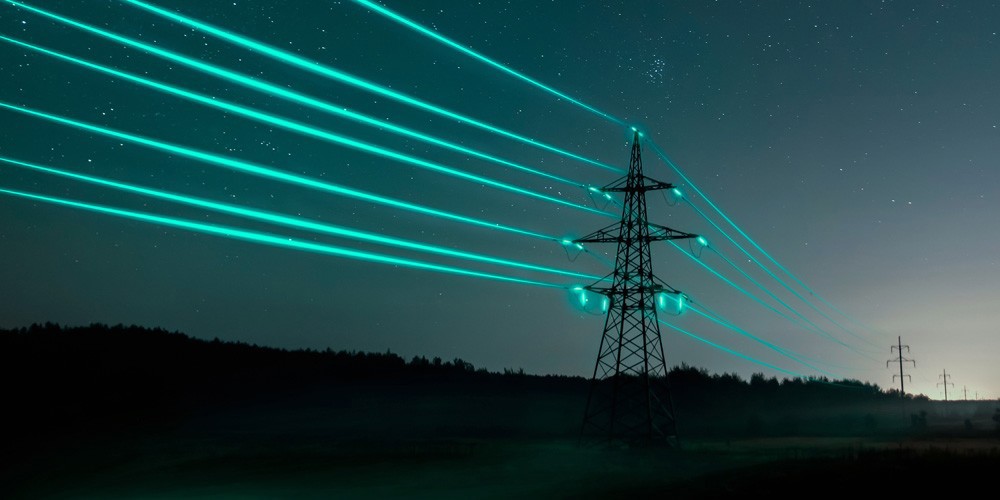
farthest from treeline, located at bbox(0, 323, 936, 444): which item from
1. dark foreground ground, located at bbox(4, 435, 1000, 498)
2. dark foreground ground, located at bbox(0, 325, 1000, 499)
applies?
dark foreground ground, located at bbox(4, 435, 1000, 498)

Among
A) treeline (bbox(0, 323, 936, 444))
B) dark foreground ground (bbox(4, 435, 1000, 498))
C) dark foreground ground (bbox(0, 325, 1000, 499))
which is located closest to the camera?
dark foreground ground (bbox(4, 435, 1000, 498))

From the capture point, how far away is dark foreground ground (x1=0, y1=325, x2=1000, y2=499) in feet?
90.3

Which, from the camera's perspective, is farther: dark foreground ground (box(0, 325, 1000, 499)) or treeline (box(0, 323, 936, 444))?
treeline (box(0, 323, 936, 444))

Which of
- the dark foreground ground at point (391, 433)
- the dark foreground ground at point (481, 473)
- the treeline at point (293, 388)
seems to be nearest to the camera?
the dark foreground ground at point (481, 473)

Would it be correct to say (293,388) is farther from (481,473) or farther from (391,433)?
(481,473)

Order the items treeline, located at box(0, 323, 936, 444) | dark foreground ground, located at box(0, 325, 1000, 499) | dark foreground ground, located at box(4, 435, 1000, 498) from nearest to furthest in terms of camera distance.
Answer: dark foreground ground, located at box(4, 435, 1000, 498) → dark foreground ground, located at box(0, 325, 1000, 499) → treeline, located at box(0, 323, 936, 444)

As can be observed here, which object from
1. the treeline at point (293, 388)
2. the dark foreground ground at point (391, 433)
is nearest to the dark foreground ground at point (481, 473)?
the dark foreground ground at point (391, 433)

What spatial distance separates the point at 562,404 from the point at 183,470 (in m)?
60.4

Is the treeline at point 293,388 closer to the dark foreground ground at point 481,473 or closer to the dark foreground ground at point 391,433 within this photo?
the dark foreground ground at point 391,433

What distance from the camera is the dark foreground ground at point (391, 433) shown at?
90.3 ft

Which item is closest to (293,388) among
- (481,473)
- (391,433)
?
(391,433)

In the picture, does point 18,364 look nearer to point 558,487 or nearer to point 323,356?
point 323,356

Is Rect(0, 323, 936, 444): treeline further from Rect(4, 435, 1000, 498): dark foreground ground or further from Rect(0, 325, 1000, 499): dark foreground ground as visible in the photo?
Rect(4, 435, 1000, 498): dark foreground ground

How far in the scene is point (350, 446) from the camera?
153 feet
